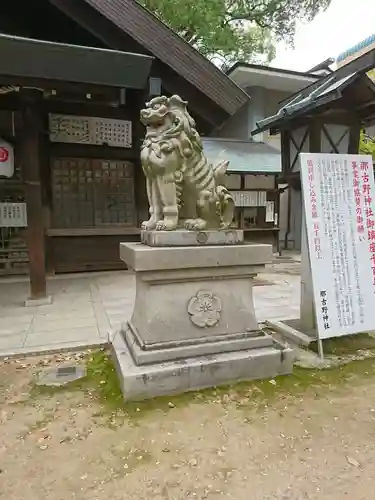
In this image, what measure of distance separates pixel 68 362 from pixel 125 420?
1.26m

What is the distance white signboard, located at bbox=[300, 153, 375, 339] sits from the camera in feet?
10.9

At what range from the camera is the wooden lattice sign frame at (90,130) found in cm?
721

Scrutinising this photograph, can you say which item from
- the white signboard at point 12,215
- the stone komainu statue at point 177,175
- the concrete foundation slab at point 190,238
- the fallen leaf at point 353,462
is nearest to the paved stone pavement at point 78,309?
the white signboard at point 12,215

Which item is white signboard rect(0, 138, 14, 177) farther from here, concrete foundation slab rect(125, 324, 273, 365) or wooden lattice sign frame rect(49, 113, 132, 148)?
concrete foundation slab rect(125, 324, 273, 365)

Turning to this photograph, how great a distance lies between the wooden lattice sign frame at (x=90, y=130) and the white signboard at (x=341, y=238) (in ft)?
17.4

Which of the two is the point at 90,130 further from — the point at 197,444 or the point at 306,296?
the point at 197,444

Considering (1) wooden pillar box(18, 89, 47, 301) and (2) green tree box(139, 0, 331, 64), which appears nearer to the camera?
(1) wooden pillar box(18, 89, 47, 301)

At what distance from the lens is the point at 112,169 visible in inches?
312

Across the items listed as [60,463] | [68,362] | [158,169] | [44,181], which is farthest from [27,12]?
[60,463]

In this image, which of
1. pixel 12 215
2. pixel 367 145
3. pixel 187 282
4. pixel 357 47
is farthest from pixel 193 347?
pixel 357 47

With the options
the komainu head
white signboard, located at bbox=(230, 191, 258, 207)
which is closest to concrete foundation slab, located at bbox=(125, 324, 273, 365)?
the komainu head

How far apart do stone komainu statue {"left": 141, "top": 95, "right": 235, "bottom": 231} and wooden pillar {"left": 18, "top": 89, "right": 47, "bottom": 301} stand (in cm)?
302

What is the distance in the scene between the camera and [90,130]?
7387mm

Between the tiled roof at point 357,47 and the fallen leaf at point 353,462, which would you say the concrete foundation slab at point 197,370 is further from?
the tiled roof at point 357,47
